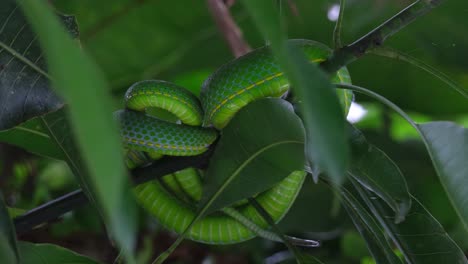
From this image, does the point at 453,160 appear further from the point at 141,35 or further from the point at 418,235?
the point at 141,35

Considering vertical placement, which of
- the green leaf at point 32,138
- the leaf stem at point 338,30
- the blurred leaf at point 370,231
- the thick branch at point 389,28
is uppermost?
the green leaf at point 32,138

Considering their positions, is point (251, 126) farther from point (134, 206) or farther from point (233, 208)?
point (134, 206)

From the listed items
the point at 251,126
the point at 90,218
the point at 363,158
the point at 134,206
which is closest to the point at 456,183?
the point at 363,158

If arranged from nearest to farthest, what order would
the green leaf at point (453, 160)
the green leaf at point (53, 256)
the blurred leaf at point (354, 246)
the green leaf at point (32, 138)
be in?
1. the green leaf at point (453, 160)
2. the green leaf at point (53, 256)
3. the green leaf at point (32, 138)
4. the blurred leaf at point (354, 246)

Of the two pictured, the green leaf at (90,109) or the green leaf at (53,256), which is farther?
the green leaf at (53,256)

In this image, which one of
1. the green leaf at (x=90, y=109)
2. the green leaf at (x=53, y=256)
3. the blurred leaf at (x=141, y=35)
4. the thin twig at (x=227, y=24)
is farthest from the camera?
the blurred leaf at (x=141, y=35)

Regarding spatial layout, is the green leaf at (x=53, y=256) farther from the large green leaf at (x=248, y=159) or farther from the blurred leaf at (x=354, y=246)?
the blurred leaf at (x=354, y=246)

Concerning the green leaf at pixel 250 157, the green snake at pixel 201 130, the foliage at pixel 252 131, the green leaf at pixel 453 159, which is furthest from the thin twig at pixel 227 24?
the green leaf at pixel 453 159
